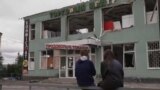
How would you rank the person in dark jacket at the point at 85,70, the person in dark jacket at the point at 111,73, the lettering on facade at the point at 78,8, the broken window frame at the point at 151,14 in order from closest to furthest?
1. the person in dark jacket at the point at 111,73
2. the person in dark jacket at the point at 85,70
3. the broken window frame at the point at 151,14
4. the lettering on facade at the point at 78,8

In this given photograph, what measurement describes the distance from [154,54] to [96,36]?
636 cm

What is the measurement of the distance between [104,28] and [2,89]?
20.5 m

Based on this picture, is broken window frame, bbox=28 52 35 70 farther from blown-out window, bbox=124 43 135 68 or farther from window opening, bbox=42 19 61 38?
blown-out window, bbox=124 43 135 68

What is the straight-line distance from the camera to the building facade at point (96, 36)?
2773 cm

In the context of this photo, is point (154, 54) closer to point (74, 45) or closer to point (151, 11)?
point (151, 11)

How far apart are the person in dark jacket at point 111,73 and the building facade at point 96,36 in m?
19.8

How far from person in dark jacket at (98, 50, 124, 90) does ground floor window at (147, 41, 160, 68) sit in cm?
1977

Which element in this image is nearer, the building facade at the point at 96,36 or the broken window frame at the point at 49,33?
the building facade at the point at 96,36

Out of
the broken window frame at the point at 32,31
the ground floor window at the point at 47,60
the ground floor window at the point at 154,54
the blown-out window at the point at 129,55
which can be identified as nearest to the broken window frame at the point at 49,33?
the broken window frame at the point at 32,31

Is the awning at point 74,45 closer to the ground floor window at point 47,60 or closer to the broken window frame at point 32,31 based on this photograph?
the ground floor window at point 47,60

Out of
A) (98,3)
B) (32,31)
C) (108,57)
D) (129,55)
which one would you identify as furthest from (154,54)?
(108,57)

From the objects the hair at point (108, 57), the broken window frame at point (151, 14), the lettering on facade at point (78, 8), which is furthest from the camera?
the lettering on facade at point (78, 8)

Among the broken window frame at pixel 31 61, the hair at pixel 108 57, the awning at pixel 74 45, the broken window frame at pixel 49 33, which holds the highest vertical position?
the broken window frame at pixel 49 33

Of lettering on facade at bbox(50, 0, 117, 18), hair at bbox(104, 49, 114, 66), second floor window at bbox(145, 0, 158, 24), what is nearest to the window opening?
lettering on facade at bbox(50, 0, 117, 18)
